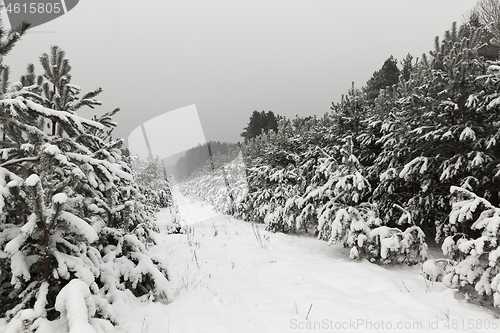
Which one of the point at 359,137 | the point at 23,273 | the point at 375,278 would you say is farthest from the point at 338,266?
the point at 23,273

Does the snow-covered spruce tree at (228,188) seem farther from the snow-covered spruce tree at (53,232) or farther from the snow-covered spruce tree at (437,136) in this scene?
the snow-covered spruce tree at (53,232)

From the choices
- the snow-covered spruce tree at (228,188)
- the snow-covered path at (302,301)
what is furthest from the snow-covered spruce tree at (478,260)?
the snow-covered spruce tree at (228,188)

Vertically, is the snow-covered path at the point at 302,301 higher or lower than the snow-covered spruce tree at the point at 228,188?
higher

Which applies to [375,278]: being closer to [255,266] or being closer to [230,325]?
[255,266]

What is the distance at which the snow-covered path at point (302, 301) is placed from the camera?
10.3ft

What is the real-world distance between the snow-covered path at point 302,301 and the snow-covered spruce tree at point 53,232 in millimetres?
594

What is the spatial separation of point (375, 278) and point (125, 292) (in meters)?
4.03

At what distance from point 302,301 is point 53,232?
328cm

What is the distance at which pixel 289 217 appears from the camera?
930 centimetres

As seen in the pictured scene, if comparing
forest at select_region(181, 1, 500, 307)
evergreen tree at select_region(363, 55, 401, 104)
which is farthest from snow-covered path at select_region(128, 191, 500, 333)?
evergreen tree at select_region(363, 55, 401, 104)

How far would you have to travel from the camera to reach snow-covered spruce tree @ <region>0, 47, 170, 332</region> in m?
2.22

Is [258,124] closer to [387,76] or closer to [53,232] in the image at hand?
[387,76]

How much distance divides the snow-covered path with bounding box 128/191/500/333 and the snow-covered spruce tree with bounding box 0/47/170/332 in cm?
59

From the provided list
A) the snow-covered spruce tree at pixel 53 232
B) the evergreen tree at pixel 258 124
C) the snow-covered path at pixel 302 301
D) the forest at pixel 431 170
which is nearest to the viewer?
the snow-covered spruce tree at pixel 53 232
